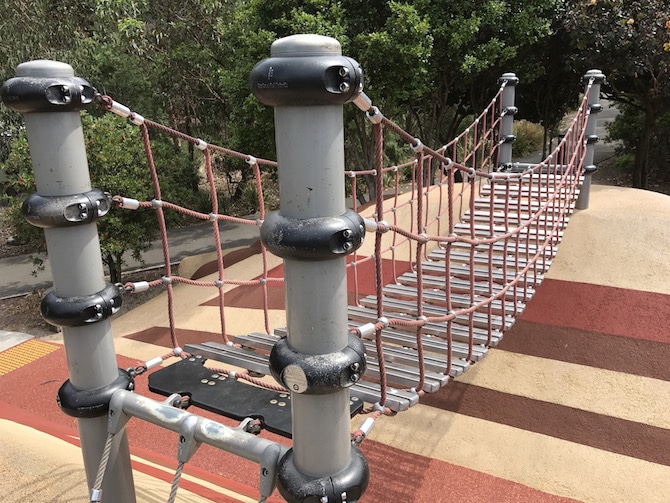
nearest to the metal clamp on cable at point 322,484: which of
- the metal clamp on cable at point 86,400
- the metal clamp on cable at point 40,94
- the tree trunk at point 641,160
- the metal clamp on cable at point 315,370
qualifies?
the metal clamp on cable at point 315,370

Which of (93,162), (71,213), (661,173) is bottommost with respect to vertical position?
(661,173)

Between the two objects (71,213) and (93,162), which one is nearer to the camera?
(71,213)

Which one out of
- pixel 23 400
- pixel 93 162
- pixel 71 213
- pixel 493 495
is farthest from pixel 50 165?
pixel 93 162

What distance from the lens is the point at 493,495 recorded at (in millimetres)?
2480

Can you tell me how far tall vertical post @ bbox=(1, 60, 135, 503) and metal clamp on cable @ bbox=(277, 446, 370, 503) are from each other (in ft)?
1.74

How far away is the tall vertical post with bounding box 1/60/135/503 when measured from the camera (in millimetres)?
1105

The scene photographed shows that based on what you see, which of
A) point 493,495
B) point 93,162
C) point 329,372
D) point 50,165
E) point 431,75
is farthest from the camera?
point 431,75

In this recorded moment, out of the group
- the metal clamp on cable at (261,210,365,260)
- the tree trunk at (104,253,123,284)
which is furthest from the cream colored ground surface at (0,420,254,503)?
the tree trunk at (104,253,123,284)

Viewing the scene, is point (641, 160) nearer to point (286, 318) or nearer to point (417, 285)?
point (417, 285)

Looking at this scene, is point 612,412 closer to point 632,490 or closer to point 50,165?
point 632,490

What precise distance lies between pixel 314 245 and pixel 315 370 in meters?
0.19

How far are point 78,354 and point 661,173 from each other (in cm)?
1286

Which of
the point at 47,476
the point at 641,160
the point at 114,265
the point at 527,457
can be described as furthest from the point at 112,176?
the point at 641,160

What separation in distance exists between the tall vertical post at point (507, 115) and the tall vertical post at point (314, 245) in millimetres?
5013
